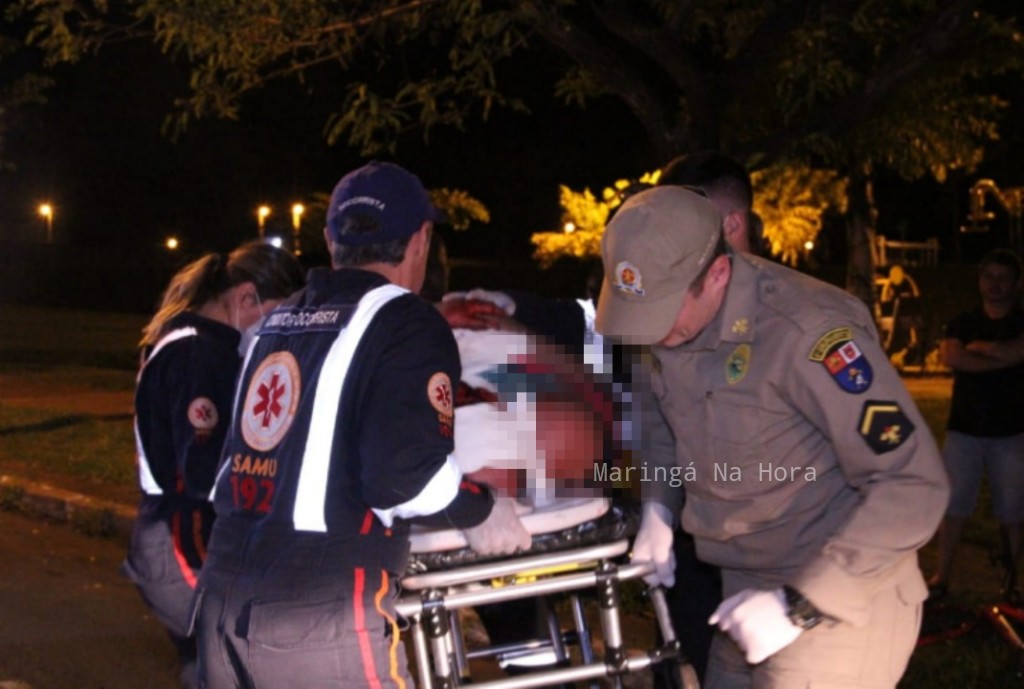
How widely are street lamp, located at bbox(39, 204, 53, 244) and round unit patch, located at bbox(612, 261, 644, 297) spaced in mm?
50380

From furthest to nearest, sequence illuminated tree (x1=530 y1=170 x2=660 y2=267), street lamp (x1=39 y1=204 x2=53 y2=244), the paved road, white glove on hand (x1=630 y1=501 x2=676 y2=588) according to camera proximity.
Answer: street lamp (x1=39 y1=204 x2=53 y2=244)
illuminated tree (x1=530 y1=170 x2=660 y2=267)
the paved road
white glove on hand (x1=630 y1=501 x2=676 y2=588)

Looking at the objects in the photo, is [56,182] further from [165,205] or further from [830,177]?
[830,177]

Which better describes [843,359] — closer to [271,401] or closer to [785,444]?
[785,444]

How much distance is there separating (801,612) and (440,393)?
35.0 inches

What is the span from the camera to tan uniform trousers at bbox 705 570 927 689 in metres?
2.90

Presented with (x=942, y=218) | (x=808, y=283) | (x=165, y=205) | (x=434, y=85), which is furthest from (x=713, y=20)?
(x=165, y=205)

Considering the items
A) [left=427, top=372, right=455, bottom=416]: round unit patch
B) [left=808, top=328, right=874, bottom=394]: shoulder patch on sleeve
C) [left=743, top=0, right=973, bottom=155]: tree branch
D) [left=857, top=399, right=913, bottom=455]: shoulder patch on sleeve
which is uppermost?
[left=743, top=0, right=973, bottom=155]: tree branch

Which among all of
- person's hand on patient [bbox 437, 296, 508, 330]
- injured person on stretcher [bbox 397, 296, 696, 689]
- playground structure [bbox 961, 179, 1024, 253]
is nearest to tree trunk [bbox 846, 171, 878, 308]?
playground structure [bbox 961, 179, 1024, 253]

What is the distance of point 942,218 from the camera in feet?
159

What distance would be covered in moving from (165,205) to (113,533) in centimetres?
4412

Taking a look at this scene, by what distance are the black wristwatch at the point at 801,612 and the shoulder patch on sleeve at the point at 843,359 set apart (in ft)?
1.43

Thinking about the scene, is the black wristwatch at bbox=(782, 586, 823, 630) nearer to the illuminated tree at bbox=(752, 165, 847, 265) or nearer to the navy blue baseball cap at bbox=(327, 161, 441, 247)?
the navy blue baseball cap at bbox=(327, 161, 441, 247)

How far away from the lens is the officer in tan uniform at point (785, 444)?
277 cm

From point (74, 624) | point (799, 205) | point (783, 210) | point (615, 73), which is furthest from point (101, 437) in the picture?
point (799, 205)
